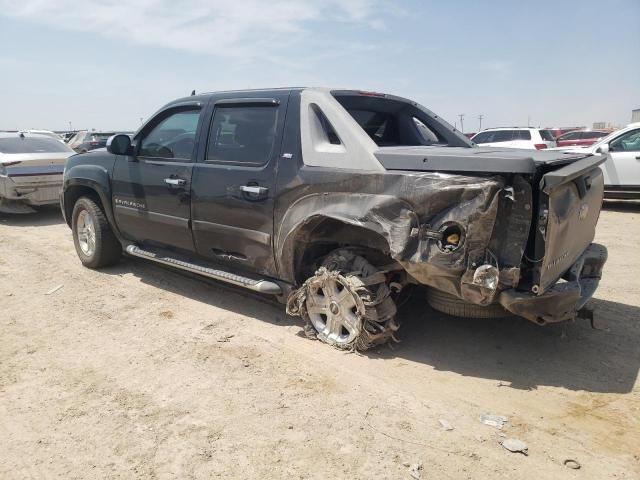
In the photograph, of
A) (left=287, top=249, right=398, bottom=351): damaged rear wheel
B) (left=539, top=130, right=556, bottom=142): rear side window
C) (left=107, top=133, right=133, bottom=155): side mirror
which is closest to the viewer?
(left=287, top=249, right=398, bottom=351): damaged rear wheel

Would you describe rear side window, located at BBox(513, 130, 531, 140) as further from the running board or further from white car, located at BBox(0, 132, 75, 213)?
the running board

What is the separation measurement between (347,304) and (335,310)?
134 millimetres

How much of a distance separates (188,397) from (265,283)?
3.82 feet

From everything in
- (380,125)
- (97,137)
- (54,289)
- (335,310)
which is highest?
(380,125)

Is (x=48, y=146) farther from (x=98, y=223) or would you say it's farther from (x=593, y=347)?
(x=593, y=347)

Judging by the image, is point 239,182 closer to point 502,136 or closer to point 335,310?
point 335,310

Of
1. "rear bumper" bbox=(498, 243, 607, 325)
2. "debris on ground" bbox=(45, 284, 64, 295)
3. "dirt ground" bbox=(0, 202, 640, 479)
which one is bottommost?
"debris on ground" bbox=(45, 284, 64, 295)

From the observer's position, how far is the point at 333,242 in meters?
4.01

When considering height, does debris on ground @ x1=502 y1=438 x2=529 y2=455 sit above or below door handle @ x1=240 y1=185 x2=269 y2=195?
below

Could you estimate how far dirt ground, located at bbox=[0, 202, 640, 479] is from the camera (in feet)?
8.49

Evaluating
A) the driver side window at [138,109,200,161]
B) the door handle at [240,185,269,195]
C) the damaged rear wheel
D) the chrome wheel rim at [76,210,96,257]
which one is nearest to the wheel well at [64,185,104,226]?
the chrome wheel rim at [76,210,96,257]

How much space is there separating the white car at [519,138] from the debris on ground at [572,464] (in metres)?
13.3

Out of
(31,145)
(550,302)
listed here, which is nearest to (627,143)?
(550,302)

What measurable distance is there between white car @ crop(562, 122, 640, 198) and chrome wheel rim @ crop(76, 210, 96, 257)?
889cm
